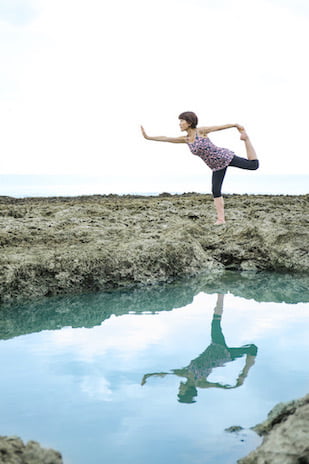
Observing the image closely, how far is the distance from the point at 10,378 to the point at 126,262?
7.78 ft

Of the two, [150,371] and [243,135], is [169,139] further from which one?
[150,371]

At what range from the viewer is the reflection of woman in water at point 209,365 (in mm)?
2701

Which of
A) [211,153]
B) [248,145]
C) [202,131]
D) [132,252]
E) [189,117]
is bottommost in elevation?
[132,252]

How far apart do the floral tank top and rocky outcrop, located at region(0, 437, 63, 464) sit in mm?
4668

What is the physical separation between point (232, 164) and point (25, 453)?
195 inches

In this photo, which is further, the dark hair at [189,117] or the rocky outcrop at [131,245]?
the dark hair at [189,117]

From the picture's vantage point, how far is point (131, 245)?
532cm

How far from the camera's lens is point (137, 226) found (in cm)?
627

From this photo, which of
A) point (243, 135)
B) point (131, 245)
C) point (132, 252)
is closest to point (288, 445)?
point (132, 252)

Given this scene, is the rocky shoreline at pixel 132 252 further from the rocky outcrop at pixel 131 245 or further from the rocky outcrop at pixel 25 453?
the rocky outcrop at pixel 25 453

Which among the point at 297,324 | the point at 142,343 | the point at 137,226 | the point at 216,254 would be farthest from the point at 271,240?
the point at 142,343

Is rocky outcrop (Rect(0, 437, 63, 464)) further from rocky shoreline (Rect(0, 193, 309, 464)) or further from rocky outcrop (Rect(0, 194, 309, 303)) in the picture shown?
rocky outcrop (Rect(0, 194, 309, 303))

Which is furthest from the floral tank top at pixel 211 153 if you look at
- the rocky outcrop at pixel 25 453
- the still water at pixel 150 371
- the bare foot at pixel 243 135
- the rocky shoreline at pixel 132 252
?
the rocky outcrop at pixel 25 453

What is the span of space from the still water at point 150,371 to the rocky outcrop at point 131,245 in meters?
0.29
